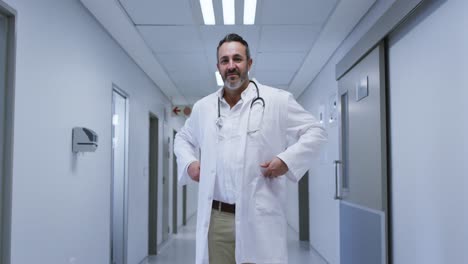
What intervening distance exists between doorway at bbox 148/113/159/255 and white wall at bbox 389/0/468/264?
3.89 metres

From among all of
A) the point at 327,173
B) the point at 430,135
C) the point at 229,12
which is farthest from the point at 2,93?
the point at 327,173

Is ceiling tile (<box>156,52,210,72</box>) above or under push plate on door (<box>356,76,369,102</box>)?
above

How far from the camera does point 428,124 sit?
2617mm

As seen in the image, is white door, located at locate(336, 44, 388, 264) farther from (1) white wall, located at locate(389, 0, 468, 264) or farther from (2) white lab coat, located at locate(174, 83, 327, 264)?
(2) white lab coat, located at locate(174, 83, 327, 264)

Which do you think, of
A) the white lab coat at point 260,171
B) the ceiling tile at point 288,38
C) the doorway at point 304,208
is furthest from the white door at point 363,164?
the doorway at point 304,208

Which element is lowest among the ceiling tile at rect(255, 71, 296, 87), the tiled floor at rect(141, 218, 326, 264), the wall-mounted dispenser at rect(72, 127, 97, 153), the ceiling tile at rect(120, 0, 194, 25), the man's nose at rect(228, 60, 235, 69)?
the tiled floor at rect(141, 218, 326, 264)

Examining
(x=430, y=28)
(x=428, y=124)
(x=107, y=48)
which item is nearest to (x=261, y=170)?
(x=428, y=124)

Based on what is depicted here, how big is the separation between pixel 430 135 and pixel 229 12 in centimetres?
200

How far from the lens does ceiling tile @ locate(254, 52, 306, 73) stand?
532 cm

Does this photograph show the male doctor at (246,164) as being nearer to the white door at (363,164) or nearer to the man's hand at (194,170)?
the man's hand at (194,170)

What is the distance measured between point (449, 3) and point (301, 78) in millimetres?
4248

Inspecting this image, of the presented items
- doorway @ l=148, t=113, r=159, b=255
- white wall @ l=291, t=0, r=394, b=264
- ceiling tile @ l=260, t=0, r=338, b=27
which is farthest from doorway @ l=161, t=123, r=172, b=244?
ceiling tile @ l=260, t=0, r=338, b=27

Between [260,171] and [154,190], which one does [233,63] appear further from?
[154,190]

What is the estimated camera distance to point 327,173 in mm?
5535
